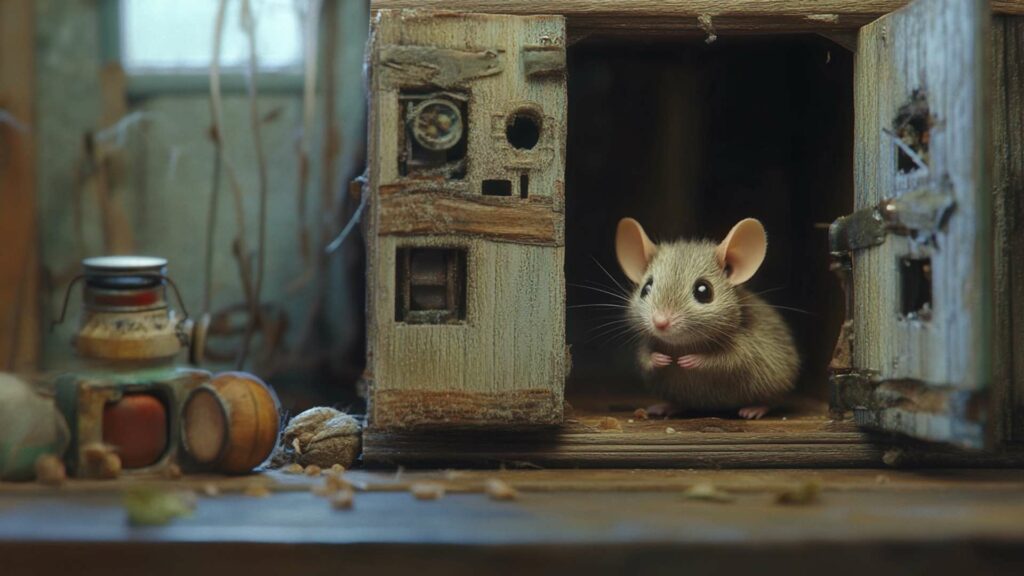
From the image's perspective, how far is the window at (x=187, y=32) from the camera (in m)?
4.03

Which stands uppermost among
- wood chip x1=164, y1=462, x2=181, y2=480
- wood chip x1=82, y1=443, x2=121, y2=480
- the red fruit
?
the red fruit

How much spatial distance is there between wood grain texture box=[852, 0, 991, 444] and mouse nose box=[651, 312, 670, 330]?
0.54m

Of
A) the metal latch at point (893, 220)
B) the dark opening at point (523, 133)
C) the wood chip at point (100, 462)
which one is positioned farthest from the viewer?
the dark opening at point (523, 133)

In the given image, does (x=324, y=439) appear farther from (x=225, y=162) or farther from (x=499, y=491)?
(x=225, y=162)

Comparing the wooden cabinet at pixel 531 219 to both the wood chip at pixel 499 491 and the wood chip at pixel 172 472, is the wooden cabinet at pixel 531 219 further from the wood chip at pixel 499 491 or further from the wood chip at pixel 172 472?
the wood chip at pixel 172 472

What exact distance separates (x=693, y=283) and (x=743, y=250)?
0.64 feet

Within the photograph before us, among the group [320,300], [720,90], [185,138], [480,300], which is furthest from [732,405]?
[185,138]

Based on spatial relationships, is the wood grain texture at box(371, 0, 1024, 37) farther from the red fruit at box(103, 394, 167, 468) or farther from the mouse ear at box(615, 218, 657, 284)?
the red fruit at box(103, 394, 167, 468)

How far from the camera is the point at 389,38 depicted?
2.58 meters

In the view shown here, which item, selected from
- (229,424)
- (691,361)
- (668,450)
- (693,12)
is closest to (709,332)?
(691,361)

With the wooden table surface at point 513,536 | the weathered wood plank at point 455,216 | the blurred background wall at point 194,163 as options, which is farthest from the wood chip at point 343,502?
the blurred background wall at point 194,163

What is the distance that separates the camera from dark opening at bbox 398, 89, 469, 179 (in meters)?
2.60

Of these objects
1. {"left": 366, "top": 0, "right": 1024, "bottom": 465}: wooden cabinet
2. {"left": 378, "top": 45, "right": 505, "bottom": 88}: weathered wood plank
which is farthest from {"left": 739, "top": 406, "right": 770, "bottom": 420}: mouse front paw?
{"left": 378, "top": 45, "right": 505, "bottom": 88}: weathered wood plank

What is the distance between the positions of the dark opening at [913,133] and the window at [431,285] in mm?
1143
